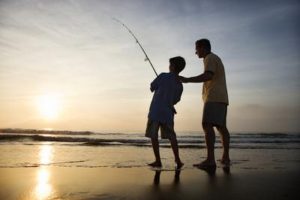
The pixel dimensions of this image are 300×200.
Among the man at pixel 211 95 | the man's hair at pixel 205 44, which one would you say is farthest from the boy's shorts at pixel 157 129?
the man's hair at pixel 205 44

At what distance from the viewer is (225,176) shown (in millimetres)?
4535

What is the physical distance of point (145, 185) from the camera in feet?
12.3

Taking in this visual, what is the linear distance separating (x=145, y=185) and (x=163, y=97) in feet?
6.96

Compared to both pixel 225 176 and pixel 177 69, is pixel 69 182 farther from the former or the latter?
pixel 177 69

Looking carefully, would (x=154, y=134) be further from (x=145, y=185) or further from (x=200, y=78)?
(x=145, y=185)

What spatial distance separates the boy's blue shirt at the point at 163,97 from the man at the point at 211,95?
Result: 0.20m

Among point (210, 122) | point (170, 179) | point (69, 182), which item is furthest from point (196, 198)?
point (210, 122)

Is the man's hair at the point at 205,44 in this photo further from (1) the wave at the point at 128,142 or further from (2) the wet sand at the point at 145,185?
(1) the wave at the point at 128,142

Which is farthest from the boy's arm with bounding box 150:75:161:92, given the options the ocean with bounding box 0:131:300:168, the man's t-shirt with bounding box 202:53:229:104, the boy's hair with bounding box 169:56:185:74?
the ocean with bounding box 0:131:300:168

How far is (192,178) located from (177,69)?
2072mm

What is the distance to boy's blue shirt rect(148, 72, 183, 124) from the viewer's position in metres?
5.57

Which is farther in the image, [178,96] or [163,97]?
[178,96]

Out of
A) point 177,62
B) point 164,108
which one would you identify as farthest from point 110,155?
point 177,62

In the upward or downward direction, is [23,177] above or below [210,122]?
below
